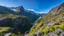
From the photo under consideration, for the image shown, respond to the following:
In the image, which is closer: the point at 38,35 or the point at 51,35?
the point at 51,35

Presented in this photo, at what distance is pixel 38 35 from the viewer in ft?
440

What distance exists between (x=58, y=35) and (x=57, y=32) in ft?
10.9

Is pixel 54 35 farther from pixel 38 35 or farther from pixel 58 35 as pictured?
pixel 38 35

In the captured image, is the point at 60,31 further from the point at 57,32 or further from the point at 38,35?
the point at 38,35

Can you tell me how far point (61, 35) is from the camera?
105875 mm

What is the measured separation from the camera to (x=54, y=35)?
4348 inches

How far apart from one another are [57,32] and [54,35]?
3.00 meters

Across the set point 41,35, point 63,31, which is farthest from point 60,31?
point 41,35

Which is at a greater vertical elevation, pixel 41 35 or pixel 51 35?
pixel 41 35

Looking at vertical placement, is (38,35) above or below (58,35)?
above

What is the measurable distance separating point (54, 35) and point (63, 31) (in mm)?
6219

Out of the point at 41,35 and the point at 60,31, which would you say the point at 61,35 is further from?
the point at 41,35

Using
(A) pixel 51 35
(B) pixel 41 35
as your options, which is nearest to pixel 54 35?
(A) pixel 51 35

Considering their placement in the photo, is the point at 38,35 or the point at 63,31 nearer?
the point at 63,31
